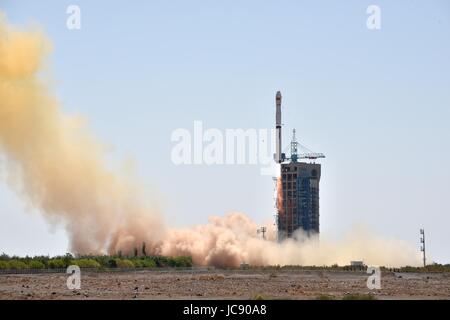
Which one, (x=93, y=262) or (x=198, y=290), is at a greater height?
(x=93, y=262)

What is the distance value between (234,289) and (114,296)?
17788mm

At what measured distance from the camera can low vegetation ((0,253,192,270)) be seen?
500 feet

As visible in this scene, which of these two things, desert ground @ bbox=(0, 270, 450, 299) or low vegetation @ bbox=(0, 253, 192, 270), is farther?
low vegetation @ bbox=(0, 253, 192, 270)

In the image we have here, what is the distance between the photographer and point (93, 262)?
158750mm

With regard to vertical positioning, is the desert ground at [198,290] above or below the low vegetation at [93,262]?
below

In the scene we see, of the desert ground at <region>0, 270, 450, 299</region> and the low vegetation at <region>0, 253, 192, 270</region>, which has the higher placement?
the low vegetation at <region>0, 253, 192, 270</region>

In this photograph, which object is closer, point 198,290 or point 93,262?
point 198,290

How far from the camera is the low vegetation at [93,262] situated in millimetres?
152500

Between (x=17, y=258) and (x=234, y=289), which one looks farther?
(x=17, y=258)
